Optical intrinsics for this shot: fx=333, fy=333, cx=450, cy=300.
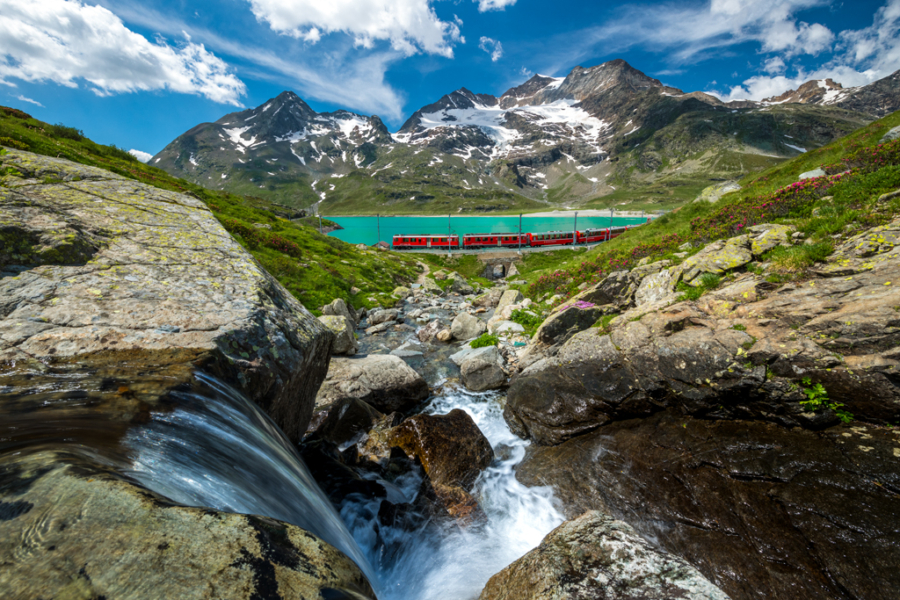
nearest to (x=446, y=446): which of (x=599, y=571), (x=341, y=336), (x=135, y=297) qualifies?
(x=599, y=571)

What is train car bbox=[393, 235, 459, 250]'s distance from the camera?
60.8 m

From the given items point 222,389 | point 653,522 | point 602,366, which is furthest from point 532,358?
point 222,389

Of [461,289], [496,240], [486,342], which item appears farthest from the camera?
[496,240]

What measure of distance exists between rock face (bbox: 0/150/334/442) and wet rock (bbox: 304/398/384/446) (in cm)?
219

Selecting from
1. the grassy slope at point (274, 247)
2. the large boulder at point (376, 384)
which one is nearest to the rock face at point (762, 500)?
the large boulder at point (376, 384)

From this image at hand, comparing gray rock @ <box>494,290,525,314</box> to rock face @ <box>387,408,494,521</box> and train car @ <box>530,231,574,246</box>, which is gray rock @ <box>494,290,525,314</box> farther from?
train car @ <box>530,231,574,246</box>

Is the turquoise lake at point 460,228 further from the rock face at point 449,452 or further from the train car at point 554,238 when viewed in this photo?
the rock face at point 449,452

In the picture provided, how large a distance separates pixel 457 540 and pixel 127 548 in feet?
23.0

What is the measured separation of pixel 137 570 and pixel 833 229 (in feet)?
47.2

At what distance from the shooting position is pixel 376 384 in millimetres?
12102

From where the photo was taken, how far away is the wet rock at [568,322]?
44.3 ft

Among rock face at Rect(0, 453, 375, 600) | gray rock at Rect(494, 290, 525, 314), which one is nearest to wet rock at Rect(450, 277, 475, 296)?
gray rock at Rect(494, 290, 525, 314)

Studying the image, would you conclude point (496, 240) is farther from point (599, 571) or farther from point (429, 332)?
point (599, 571)

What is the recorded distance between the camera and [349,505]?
281 inches
